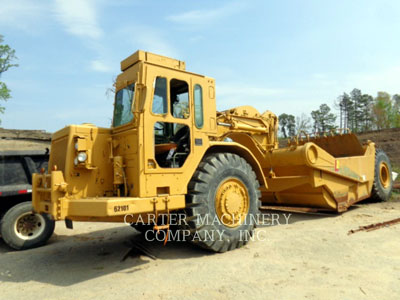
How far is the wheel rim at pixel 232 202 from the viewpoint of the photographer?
4.84 meters

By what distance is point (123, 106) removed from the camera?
5.06 meters

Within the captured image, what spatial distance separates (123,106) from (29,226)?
10.6ft

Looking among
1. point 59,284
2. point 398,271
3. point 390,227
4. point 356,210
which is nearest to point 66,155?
point 59,284

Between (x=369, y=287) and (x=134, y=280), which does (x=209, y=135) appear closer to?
(x=134, y=280)

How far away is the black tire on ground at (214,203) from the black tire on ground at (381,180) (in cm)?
538

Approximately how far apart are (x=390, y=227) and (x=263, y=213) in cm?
296

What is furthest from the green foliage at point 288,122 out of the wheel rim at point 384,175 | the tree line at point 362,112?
the wheel rim at point 384,175

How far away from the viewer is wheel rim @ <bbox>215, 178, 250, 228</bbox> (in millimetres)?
4844

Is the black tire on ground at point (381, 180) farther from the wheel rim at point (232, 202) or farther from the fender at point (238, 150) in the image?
the wheel rim at point (232, 202)

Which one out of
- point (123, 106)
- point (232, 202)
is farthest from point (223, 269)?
point (123, 106)

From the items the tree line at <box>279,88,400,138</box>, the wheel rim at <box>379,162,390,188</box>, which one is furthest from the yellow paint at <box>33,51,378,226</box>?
the tree line at <box>279,88,400,138</box>

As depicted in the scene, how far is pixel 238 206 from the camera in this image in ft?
16.7

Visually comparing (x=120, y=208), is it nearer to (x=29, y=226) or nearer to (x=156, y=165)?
(x=156, y=165)

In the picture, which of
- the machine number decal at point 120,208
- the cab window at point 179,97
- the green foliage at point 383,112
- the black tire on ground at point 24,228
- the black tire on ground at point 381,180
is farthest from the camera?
the green foliage at point 383,112
